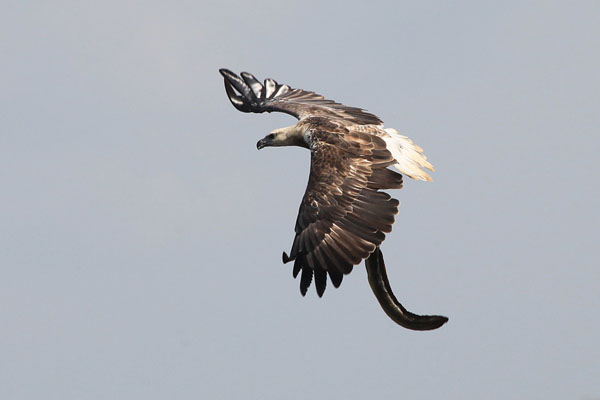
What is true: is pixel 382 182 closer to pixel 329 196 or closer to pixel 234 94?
pixel 329 196

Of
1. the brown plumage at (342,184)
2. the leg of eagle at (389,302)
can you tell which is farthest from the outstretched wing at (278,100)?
the leg of eagle at (389,302)

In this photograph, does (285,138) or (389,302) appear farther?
(285,138)

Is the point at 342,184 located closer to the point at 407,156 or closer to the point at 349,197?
the point at 349,197

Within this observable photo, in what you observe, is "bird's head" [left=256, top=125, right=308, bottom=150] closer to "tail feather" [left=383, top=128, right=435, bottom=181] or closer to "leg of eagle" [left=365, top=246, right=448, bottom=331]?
"tail feather" [left=383, top=128, right=435, bottom=181]

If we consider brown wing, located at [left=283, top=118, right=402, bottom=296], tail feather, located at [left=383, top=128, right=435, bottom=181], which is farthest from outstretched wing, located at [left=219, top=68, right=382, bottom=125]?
brown wing, located at [left=283, top=118, right=402, bottom=296]

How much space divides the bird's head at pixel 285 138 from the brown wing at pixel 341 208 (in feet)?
5.23

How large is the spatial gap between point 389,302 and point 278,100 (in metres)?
7.39

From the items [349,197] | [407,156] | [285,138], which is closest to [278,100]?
[285,138]

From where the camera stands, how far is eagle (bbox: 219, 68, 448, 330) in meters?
13.8

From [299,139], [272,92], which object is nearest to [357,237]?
[299,139]

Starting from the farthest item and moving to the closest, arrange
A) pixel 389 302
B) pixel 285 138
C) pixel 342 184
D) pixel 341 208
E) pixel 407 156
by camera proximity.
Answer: pixel 285 138 < pixel 407 156 < pixel 342 184 < pixel 341 208 < pixel 389 302

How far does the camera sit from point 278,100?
67.4ft

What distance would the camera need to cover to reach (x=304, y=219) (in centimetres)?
1451

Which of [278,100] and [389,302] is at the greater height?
[278,100]
